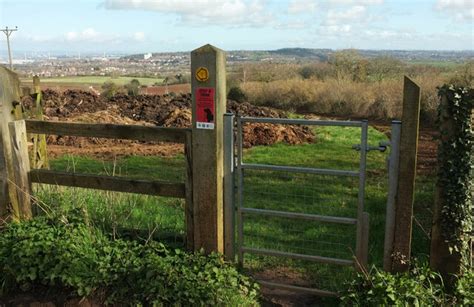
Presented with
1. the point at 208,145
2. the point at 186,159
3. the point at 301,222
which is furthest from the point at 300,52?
the point at 208,145

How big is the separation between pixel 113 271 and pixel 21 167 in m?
2.06

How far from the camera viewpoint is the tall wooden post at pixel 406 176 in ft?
13.5

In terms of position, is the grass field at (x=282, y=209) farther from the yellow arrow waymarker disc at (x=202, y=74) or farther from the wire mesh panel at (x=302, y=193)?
the yellow arrow waymarker disc at (x=202, y=74)

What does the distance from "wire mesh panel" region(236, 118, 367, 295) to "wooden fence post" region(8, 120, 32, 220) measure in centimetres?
258

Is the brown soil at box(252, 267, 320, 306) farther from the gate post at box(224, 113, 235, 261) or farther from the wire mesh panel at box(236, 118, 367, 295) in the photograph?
the gate post at box(224, 113, 235, 261)

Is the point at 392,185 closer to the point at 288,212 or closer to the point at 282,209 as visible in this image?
the point at 288,212

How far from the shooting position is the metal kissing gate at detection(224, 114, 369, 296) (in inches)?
177

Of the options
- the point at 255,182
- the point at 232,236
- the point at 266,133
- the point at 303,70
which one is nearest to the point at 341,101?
the point at 266,133

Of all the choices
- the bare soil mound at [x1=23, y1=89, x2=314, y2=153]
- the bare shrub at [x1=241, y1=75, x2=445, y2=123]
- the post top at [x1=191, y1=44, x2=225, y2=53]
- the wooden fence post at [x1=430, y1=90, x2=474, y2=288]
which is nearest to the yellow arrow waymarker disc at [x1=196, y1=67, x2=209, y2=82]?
the post top at [x1=191, y1=44, x2=225, y2=53]

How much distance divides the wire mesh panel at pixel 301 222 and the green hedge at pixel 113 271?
622 mm

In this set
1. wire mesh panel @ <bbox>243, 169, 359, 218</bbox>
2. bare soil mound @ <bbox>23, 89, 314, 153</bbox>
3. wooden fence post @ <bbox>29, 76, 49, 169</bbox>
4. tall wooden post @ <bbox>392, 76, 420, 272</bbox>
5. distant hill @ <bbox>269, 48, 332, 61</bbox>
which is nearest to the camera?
tall wooden post @ <bbox>392, 76, 420, 272</bbox>

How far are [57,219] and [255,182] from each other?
488 centimetres

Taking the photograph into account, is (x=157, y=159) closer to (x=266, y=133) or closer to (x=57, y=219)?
(x=266, y=133)

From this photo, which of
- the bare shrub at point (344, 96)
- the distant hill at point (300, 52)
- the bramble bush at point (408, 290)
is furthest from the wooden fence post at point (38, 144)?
the distant hill at point (300, 52)
